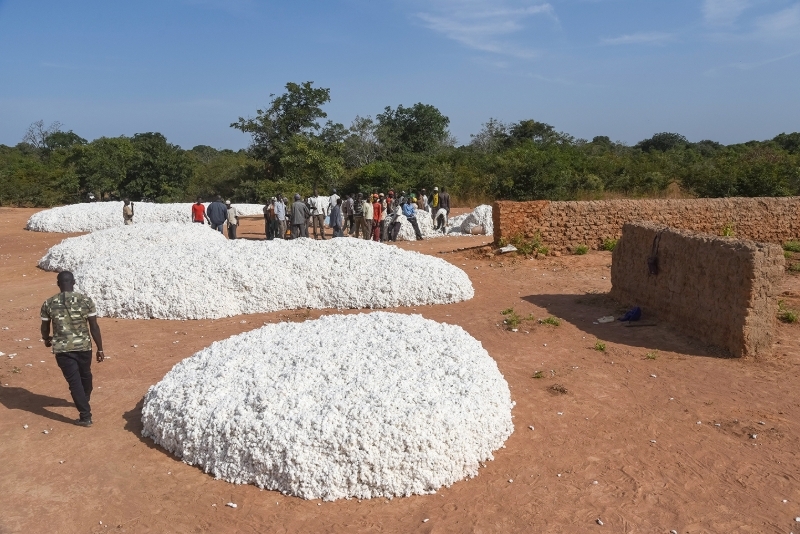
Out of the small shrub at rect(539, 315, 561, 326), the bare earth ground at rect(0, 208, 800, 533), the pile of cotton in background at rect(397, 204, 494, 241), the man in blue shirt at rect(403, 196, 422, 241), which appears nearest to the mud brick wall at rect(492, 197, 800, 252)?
the man in blue shirt at rect(403, 196, 422, 241)

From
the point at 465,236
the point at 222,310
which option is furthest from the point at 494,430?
the point at 465,236

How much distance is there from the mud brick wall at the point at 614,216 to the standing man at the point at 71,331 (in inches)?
394

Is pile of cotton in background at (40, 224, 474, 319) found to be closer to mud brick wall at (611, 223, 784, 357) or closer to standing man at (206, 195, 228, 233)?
mud brick wall at (611, 223, 784, 357)

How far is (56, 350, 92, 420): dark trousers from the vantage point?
5.15 meters

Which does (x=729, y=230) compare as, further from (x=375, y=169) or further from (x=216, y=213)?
(x=375, y=169)

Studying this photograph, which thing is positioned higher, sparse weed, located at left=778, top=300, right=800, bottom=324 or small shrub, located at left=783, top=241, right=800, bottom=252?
small shrub, located at left=783, top=241, right=800, bottom=252

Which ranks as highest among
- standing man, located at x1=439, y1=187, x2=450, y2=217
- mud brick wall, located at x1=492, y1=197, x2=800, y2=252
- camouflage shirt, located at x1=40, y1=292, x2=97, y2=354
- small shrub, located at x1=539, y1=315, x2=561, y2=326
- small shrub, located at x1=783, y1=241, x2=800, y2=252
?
standing man, located at x1=439, y1=187, x2=450, y2=217

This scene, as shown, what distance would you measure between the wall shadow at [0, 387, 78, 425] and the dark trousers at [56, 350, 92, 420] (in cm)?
27

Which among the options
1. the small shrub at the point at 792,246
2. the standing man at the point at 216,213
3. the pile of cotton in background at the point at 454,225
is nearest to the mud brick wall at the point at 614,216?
the small shrub at the point at 792,246

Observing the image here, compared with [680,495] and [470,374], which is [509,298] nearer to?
[470,374]

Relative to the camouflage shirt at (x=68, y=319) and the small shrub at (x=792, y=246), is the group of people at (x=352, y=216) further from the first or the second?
the camouflage shirt at (x=68, y=319)

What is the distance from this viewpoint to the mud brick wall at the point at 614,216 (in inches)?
546

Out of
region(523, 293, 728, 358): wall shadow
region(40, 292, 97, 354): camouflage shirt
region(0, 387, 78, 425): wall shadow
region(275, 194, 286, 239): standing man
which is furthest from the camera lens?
region(275, 194, 286, 239): standing man

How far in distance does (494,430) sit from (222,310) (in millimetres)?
5481
